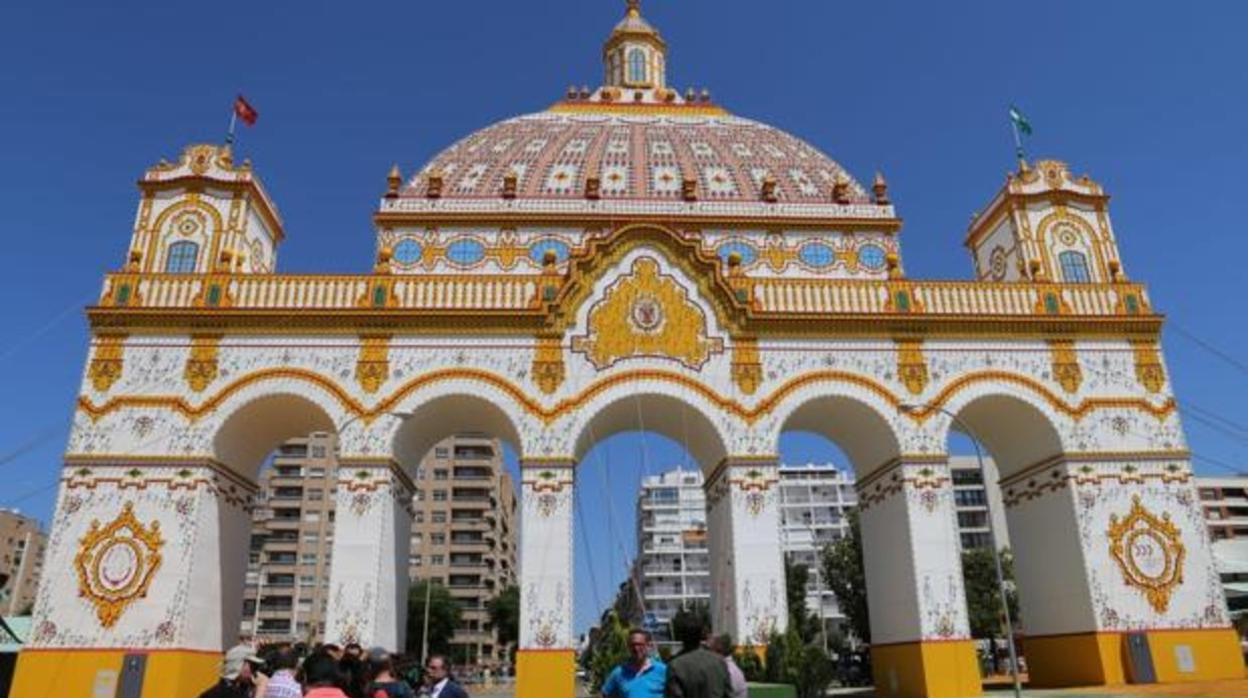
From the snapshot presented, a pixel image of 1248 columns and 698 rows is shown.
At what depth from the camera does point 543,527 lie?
25.0m

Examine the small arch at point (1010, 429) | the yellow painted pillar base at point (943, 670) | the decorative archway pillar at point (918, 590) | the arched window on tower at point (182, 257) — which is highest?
the arched window on tower at point (182, 257)

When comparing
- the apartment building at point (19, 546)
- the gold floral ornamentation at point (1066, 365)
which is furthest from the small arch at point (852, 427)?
the apartment building at point (19, 546)

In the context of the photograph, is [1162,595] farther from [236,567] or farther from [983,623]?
[236,567]

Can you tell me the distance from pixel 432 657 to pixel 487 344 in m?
18.3

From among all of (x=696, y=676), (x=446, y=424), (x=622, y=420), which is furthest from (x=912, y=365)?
(x=696, y=676)

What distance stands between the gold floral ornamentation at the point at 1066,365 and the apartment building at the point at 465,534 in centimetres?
5727

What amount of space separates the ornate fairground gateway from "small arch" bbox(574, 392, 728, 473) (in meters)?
0.14

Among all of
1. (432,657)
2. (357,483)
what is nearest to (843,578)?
(357,483)

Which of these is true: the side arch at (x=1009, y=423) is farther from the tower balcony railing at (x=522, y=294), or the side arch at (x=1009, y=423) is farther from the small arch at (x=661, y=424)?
the small arch at (x=661, y=424)

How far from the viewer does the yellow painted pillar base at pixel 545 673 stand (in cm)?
2325

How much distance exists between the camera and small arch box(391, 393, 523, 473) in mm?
26203

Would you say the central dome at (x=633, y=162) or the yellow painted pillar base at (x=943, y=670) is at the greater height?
the central dome at (x=633, y=162)

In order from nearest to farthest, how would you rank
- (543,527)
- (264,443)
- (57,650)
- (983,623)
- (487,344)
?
(57,650), (543,527), (487,344), (264,443), (983,623)

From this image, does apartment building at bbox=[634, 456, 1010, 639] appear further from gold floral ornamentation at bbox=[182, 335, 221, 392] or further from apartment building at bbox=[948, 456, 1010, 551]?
gold floral ornamentation at bbox=[182, 335, 221, 392]
